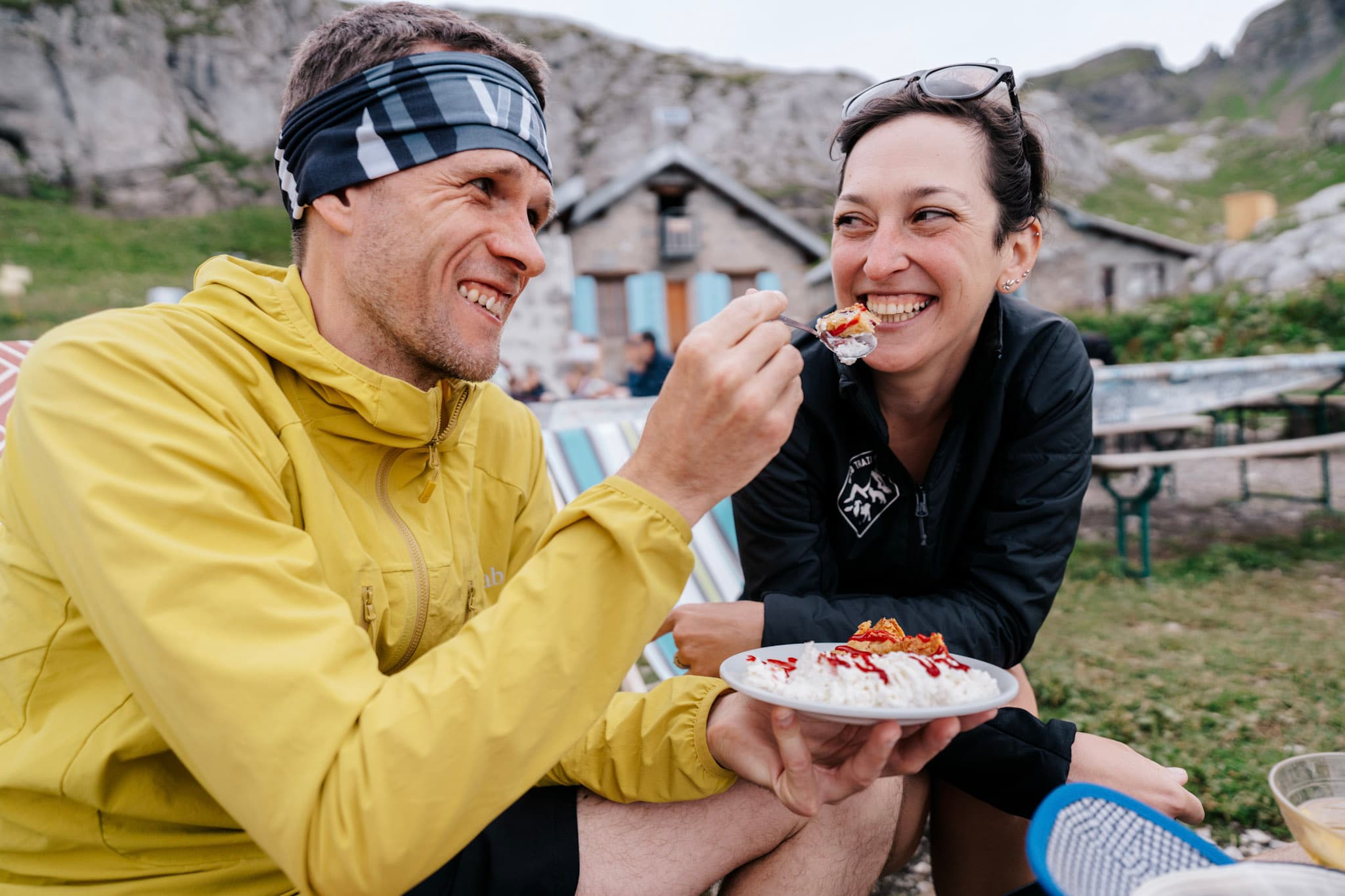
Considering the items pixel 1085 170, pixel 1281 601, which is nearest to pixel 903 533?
pixel 1281 601

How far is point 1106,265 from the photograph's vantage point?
27.1 metres

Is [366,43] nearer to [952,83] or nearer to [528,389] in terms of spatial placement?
[952,83]

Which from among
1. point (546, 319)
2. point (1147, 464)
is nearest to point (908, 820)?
point (1147, 464)

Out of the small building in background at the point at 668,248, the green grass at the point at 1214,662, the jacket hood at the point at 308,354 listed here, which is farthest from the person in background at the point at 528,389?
the jacket hood at the point at 308,354

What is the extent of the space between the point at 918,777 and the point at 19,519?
1.85 meters

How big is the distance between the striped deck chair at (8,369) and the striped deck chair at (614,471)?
5.61ft

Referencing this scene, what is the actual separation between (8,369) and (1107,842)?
9.53ft

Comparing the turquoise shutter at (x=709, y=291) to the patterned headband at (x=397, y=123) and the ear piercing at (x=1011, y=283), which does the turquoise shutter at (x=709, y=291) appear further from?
the patterned headband at (x=397, y=123)

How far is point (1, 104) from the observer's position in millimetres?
38062

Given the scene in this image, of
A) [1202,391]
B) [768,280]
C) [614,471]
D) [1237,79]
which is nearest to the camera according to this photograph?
[614,471]

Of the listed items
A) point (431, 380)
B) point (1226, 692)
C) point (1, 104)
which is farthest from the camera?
point (1, 104)

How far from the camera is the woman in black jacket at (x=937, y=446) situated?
1.96 meters

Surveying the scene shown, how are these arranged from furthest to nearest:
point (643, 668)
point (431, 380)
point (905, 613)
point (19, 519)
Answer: point (643, 668) < point (905, 613) < point (431, 380) < point (19, 519)

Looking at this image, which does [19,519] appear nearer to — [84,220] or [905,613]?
[905,613]
